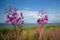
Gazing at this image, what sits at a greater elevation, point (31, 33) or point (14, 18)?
point (14, 18)

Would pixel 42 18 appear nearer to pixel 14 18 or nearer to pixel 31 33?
pixel 31 33

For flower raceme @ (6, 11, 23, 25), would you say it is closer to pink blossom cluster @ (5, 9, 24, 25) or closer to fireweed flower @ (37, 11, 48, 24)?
pink blossom cluster @ (5, 9, 24, 25)

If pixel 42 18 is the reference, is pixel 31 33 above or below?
below

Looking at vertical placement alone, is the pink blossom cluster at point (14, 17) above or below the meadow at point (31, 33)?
above

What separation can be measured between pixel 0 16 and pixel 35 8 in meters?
0.55

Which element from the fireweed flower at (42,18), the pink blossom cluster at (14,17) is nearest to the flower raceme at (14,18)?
the pink blossom cluster at (14,17)

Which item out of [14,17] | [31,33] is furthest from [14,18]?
[31,33]

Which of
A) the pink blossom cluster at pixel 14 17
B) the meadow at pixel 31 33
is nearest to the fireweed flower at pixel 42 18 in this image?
the meadow at pixel 31 33

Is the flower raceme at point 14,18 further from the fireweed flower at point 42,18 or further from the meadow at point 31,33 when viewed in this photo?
the fireweed flower at point 42,18

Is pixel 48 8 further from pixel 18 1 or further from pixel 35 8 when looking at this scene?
pixel 18 1

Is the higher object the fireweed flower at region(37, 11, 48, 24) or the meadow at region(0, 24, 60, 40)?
the fireweed flower at region(37, 11, 48, 24)

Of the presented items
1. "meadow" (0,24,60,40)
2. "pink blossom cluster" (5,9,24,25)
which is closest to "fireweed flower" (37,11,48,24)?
"meadow" (0,24,60,40)

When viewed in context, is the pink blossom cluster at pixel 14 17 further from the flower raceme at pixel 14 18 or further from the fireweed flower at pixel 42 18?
the fireweed flower at pixel 42 18

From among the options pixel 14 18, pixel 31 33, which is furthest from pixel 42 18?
pixel 14 18
